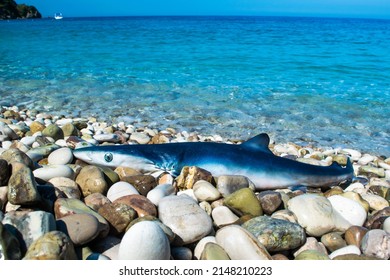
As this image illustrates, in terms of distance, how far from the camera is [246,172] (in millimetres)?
3885

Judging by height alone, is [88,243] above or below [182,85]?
above

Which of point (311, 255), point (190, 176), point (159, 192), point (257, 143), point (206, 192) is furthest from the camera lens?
point (257, 143)

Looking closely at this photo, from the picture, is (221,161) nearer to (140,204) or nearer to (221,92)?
(140,204)

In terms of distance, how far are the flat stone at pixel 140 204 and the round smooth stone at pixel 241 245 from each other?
1.88 feet

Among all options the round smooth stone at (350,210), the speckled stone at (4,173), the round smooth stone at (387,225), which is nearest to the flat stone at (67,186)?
the speckled stone at (4,173)

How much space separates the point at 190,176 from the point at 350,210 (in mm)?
1330

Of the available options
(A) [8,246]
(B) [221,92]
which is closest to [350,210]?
(A) [8,246]

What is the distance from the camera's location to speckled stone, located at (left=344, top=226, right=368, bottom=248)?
2977 millimetres

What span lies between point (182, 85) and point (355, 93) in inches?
174

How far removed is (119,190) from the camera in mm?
3354

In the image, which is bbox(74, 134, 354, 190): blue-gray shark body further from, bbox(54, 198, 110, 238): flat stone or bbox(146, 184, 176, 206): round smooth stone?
bbox(54, 198, 110, 238): flat stone

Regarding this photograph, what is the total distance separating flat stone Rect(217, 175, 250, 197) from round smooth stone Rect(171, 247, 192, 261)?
914 mm
